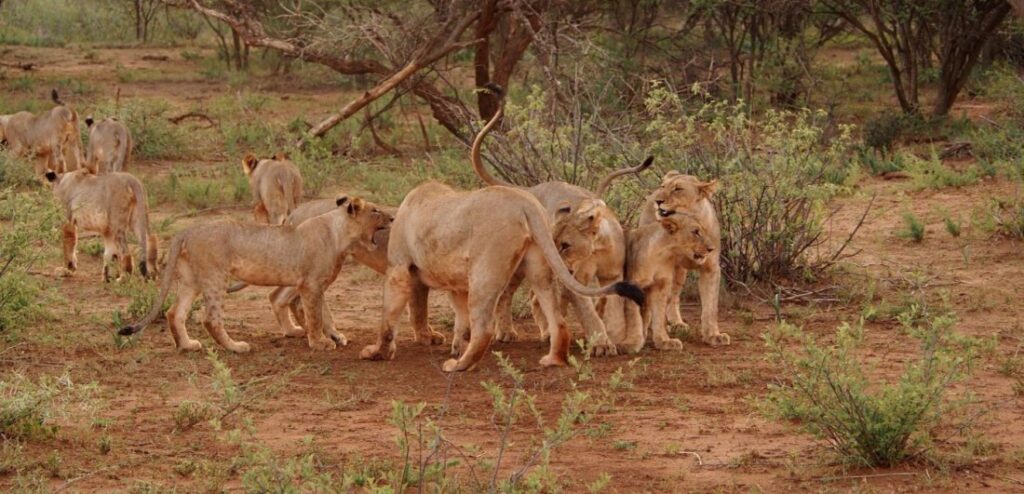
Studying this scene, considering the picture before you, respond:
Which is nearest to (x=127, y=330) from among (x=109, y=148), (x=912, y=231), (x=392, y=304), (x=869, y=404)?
(x=392, y=304)

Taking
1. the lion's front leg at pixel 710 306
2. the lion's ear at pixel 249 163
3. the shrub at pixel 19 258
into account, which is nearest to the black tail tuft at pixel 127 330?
the shrub at pixel 19 258

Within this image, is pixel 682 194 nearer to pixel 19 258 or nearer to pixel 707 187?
pixel 707 187

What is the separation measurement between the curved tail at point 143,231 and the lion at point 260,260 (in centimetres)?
175

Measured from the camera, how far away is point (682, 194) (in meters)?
8.24

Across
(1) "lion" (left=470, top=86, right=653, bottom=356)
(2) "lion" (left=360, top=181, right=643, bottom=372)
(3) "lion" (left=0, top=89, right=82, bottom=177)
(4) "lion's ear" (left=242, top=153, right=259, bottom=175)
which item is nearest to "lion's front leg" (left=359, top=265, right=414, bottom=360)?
(2) "lion" (left=360, top=181, right=643, bottom=372)

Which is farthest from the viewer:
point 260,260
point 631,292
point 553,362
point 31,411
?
point 260,260

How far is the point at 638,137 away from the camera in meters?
12.3

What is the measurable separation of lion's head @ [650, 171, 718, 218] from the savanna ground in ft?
2.53

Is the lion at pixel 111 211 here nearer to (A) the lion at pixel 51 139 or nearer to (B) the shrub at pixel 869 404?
(A) the lion at pixel 51 139

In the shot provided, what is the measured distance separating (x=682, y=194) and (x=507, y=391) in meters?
1.57

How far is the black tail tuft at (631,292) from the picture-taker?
22.5ft

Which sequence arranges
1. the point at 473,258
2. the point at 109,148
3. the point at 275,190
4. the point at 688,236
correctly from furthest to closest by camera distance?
the point at 109,148
the point at 275,190
the point at 688,236
the point at 473,258

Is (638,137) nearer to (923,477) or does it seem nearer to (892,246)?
(892,246)

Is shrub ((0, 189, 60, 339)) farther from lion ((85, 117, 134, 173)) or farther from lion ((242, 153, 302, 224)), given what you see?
lion ((85, 117, 134, 173))
